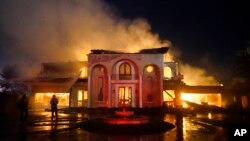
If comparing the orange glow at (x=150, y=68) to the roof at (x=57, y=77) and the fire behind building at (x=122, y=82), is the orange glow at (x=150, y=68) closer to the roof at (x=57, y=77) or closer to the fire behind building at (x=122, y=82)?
the fire behind building at (x=122, y=82)

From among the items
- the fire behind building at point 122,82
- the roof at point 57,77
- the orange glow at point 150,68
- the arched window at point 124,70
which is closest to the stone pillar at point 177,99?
the fire behind building at point 122,82

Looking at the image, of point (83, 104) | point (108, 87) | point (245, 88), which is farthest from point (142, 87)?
point (245, 88)

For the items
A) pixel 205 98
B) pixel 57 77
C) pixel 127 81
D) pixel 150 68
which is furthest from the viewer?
pixel 205 98

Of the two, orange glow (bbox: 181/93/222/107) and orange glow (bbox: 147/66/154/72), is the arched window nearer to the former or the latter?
orange glow (bbox: 147/66/154/72)

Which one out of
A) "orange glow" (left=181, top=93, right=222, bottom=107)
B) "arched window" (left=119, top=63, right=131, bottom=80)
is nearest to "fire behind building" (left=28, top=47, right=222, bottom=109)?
"arched window" (left=119, top=63, right=131, bottom=80)

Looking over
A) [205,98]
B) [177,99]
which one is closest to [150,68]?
[177,99]

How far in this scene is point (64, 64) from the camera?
4772 cm

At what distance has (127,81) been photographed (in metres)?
35.9

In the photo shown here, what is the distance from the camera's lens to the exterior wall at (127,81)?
117 ft

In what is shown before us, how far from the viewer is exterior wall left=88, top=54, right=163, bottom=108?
3572 centimetres

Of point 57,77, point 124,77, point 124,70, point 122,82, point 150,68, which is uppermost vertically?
point 150,68

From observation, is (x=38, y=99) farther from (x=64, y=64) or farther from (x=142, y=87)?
(x=142, y=87)

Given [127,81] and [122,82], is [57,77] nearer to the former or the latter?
[122,82]

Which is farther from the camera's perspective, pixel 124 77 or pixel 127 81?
pixel 124 77
